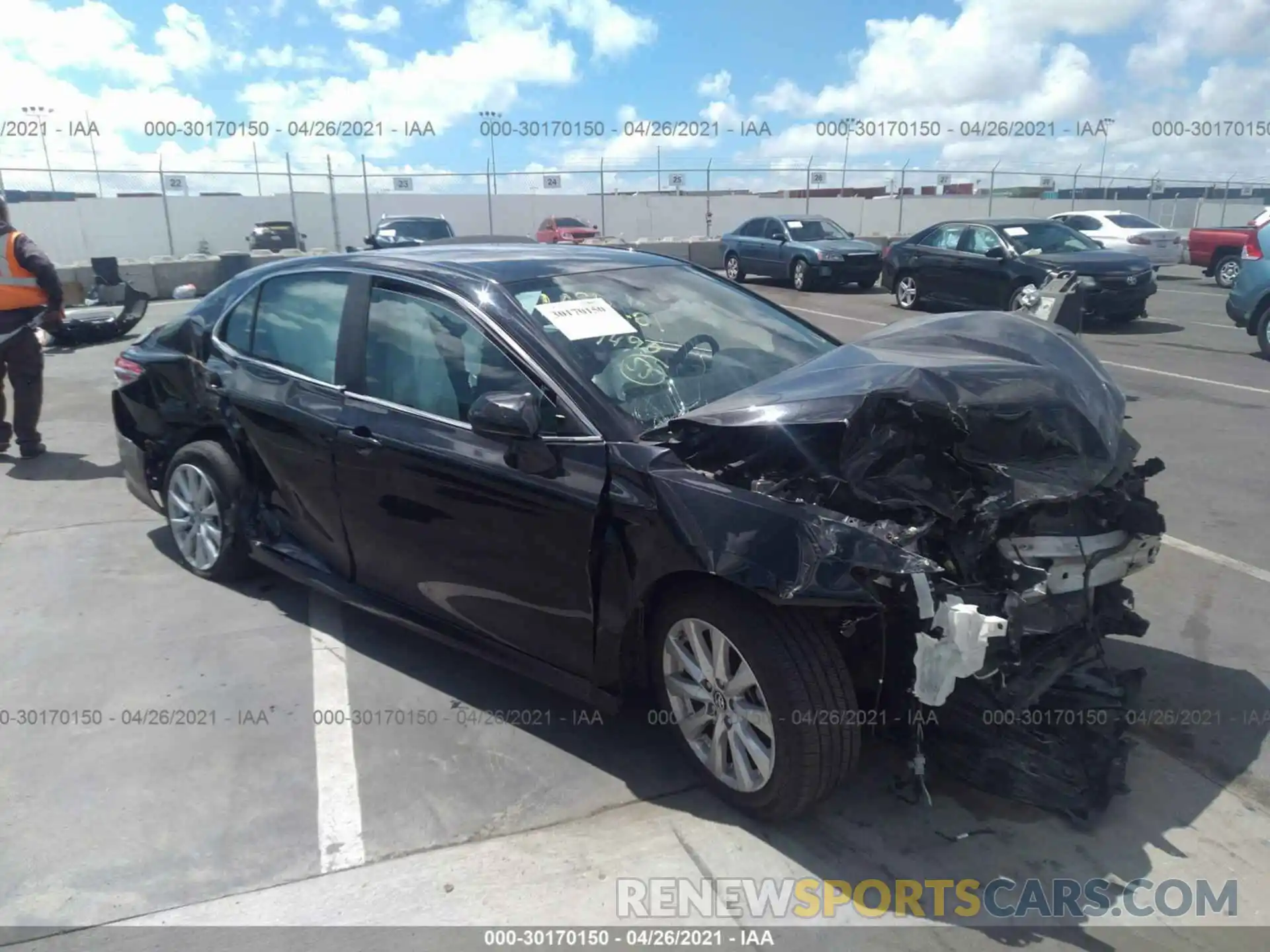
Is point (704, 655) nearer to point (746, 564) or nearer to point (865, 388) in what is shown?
point (746, 564)

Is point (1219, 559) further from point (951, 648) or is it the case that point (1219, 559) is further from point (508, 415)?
point (508, 415)

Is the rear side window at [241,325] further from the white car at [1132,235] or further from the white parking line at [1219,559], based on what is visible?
the white car at [1132,235]

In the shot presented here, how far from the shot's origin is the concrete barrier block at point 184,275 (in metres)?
18.5

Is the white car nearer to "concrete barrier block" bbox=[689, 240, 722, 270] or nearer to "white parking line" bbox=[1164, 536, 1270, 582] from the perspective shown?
"concrete barrier block" bbox=[689, 240, 722, 270]

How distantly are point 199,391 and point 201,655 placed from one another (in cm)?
137

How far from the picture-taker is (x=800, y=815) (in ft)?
9.76

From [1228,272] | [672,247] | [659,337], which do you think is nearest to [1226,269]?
[1228,272]

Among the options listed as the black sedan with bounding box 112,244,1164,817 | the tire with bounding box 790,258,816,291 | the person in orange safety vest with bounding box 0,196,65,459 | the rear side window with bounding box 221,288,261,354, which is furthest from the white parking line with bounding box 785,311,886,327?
the black sedan with bounding box 112,244,1164,817

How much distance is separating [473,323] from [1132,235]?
2009 centimetres

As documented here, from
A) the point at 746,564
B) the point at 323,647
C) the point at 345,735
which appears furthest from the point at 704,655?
the point at 323,647

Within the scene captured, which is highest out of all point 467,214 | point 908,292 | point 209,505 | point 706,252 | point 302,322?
point 467,214

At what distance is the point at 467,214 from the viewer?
3116 centimetres

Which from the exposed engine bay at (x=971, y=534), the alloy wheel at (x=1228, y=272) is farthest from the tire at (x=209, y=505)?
the alloy wheel at (x=1228, y=272)

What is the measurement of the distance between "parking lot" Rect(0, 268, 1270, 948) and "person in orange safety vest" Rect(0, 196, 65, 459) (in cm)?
265
